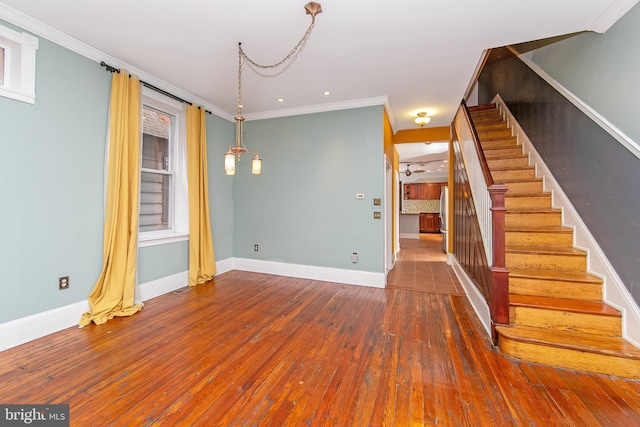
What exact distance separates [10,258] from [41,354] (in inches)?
33.7

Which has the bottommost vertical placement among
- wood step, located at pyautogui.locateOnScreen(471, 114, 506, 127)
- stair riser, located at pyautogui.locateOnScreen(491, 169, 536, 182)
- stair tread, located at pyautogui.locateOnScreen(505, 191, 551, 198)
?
stair tread, located at pyautogui.locateOnScreen(505, 191, 551, 198)

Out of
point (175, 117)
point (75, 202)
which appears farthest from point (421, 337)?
point (175, 117)

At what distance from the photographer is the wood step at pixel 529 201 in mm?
3244

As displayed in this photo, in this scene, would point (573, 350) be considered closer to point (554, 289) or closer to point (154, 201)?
point (554, 289)

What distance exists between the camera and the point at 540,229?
2912 millimetres

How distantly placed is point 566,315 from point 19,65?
204 inches

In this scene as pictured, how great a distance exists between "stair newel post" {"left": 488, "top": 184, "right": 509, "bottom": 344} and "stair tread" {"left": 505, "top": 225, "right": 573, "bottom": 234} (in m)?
0.78

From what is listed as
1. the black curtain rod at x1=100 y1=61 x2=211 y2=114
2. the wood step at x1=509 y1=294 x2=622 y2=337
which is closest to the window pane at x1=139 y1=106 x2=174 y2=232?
the black curtain rod at x1=100 y1=61 x2=211 y2=114

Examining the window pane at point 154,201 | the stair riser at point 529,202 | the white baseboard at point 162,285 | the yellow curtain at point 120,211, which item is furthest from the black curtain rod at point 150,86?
the stair riser at point 529,202

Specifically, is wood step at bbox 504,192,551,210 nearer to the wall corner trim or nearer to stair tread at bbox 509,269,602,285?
stair tread at bbox 509,269,602,285

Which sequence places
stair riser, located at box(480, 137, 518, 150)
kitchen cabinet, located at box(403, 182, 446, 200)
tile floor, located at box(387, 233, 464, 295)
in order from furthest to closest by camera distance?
kitchen cabinet, located at box(403, 182, 446, 200) → stair riser, located at box(480, 137, 518, 150) → tile floor, located at box(387, 233, 464, 295)

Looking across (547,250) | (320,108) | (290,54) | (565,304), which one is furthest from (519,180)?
(290,54)

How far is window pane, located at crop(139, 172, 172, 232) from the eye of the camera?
3586 millimetres

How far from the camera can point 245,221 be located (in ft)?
15.8
